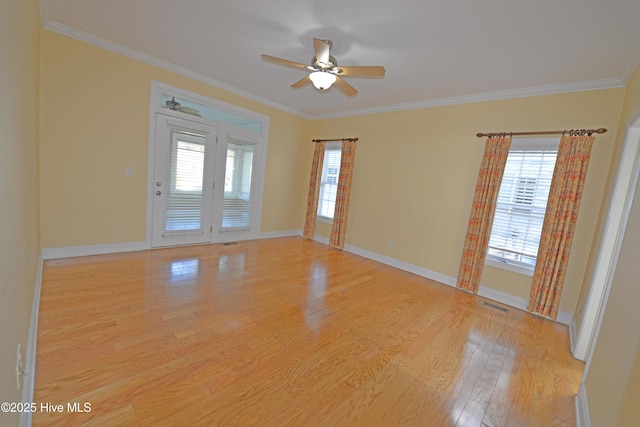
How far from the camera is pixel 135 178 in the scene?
12.3 ft

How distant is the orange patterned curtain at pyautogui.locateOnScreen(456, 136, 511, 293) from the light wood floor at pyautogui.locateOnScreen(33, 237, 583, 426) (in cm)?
39

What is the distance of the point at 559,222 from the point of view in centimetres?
297

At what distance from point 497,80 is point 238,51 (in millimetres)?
3106

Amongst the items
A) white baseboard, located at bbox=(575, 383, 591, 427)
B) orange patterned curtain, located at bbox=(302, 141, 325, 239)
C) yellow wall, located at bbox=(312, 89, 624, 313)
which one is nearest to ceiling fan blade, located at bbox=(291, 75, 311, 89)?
yellow wall, located at bbox=(312, 89, 624, 313)

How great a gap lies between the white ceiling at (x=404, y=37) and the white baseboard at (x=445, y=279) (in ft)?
8.40

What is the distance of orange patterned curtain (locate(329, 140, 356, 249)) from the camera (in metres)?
5.08

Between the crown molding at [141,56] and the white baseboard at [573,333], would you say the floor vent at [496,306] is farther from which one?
the crown molding at [141,56]

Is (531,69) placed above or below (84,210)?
above

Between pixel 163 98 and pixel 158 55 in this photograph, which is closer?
pixel 158 55

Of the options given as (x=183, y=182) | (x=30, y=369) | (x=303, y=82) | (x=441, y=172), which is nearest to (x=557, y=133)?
(x=441, y=172)

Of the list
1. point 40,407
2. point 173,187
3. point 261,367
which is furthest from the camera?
point 173,187

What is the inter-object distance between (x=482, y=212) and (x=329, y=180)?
3.00 meters

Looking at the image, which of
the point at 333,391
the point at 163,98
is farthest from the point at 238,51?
the point at 333,391

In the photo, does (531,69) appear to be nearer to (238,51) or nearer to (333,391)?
(238,51)
